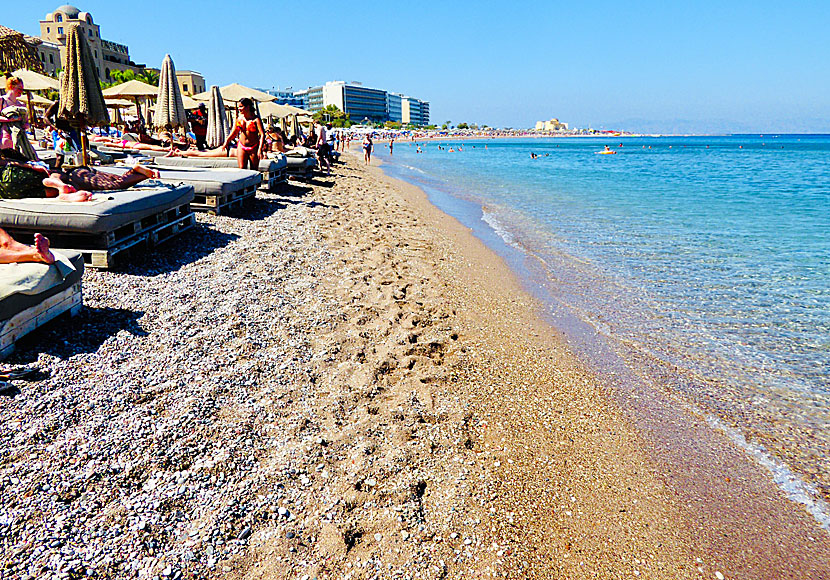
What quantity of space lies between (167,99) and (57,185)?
7.29 meters

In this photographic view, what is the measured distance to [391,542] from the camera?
264cm

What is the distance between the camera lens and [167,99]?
12203 millimetres

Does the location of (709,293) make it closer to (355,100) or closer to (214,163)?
(214,163)

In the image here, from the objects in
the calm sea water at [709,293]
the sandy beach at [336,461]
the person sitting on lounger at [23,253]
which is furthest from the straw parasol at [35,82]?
the person sitting on lounger at [23,253]

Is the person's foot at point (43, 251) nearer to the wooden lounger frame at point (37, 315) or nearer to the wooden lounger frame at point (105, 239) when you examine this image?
the wooden lounger frame at point (37, 315)

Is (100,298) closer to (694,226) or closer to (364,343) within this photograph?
(364,343)

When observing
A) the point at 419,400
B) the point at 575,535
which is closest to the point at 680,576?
the point at 575,535

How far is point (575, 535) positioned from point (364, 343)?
2.66 meters

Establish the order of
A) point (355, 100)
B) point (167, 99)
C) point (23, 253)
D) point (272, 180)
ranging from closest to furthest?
point (23, 253) → point (167, 99) → point (272, 180) → point (355, 100)

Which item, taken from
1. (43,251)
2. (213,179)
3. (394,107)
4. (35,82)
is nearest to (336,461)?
(43,251)

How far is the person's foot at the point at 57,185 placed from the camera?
593cm

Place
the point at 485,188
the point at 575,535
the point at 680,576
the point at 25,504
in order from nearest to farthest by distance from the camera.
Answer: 1. the point at 25,504
2. the point at 680,576
3. the point at 575,535
4. the point at 485,188

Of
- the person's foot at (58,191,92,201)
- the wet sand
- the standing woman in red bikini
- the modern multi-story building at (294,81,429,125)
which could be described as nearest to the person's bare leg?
the person's foot at (58,191,92,201)

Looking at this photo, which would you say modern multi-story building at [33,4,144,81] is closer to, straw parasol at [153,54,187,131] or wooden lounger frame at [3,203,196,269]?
straw parasol at [153,54,187,131]
